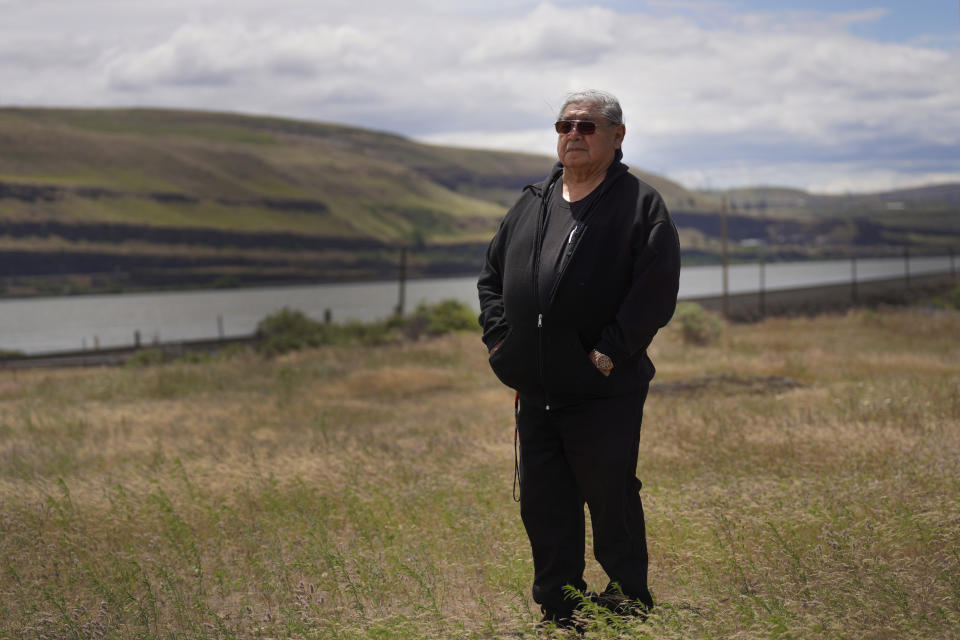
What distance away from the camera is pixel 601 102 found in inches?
154

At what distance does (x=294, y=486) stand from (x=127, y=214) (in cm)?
16856

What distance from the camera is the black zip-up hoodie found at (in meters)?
3.78

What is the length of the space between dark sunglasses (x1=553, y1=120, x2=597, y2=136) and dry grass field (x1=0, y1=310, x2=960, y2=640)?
205 centimetres

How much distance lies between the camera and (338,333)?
35.4 m

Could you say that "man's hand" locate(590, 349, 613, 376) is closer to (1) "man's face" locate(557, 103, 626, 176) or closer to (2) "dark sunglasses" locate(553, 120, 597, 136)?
(1) "man's face" locate(557, 103, 626, 176)

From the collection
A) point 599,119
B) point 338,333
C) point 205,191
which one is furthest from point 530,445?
point 205,191

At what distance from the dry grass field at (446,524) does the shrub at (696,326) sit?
14161mm

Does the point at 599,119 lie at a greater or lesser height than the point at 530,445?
greater

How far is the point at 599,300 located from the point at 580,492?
931 millimetres

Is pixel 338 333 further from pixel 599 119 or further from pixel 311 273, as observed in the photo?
pixel 311 273

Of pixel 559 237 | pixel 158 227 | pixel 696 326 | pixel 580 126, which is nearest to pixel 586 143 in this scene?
pixel 580 126

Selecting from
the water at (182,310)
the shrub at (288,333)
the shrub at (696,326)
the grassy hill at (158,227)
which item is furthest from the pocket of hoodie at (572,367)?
the grassy hill at (158,227)

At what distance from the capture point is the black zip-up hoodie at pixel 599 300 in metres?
3.78

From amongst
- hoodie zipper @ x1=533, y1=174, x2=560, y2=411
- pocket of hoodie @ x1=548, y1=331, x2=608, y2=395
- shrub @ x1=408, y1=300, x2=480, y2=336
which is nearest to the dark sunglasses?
hoodie zipper @ x1=533, y1=174, x2=560, y2=411
